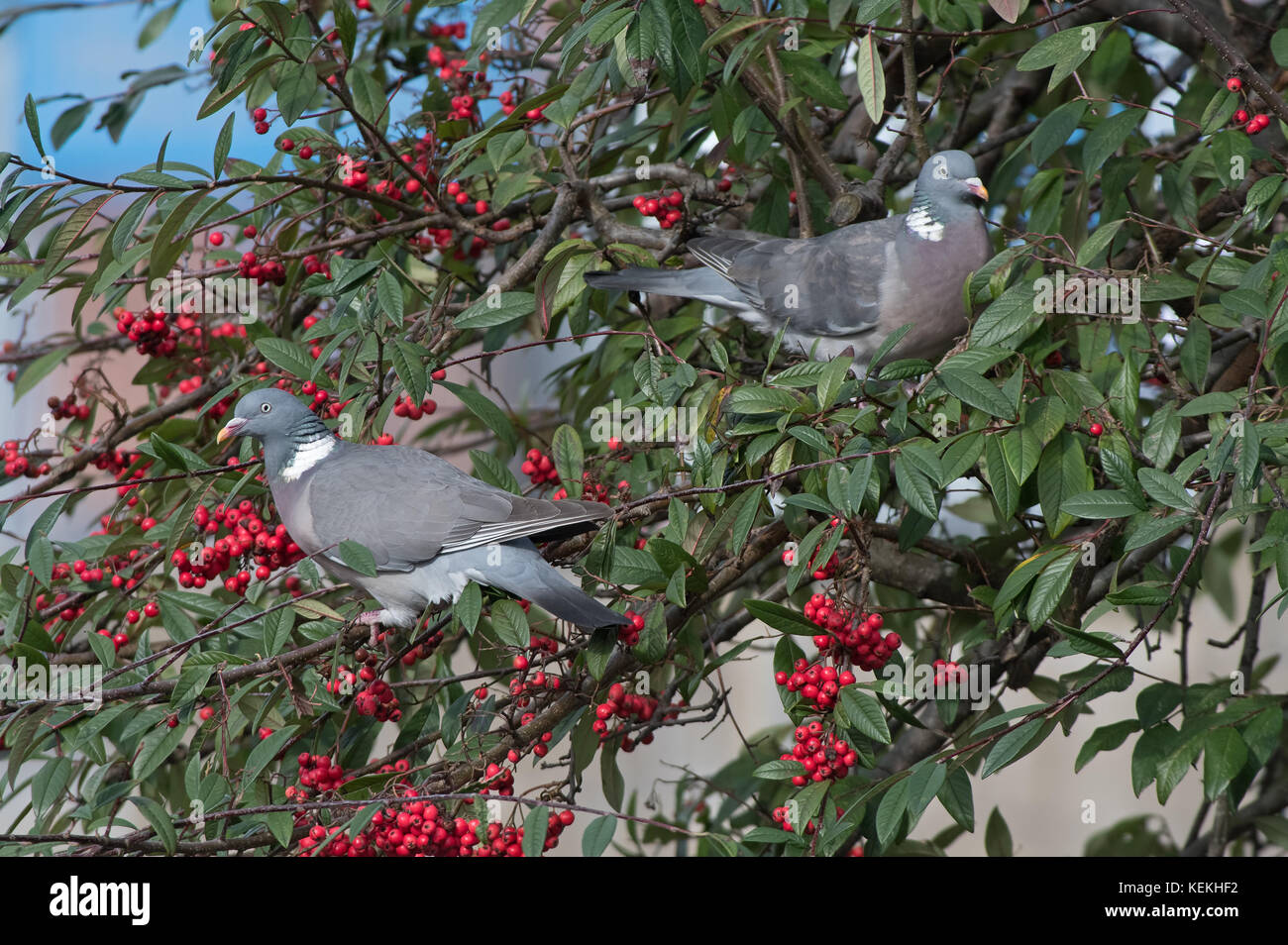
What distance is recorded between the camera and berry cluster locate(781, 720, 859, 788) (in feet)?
7.00

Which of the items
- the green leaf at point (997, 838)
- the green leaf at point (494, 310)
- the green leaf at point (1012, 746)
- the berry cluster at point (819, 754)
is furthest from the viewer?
the green leaf at point (997, 838)

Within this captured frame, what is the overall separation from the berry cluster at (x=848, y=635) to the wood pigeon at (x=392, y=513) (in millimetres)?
511

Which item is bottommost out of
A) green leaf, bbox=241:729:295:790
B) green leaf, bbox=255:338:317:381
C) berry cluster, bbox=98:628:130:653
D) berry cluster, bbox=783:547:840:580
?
green leaf, bbox=241:729:295:790

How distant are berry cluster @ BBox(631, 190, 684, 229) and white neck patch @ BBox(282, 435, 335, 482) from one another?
3.12 ft

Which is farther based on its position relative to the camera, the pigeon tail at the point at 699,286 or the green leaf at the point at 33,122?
the pigeon tail at the point at 699,286

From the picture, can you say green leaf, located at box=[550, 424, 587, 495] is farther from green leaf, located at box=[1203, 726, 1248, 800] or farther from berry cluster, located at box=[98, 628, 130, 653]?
green leaf, located at box=[1203, 726, 1248, 800]

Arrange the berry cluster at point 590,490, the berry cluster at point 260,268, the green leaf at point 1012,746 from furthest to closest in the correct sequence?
the berry cluster at point 260,268
the berry cluster at point 590,490
the green leaf at point 1012,746

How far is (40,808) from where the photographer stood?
219 cm

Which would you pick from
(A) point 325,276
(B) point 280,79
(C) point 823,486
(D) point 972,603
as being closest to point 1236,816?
(D) point 972,603

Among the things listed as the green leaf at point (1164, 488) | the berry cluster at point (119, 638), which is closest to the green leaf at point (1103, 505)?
the green leaf at point (1164, 488)

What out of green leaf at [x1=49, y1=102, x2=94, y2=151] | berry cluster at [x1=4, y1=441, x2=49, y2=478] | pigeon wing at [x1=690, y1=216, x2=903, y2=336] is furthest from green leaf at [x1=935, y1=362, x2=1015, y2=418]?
green leaf at [x1=49, y1=102, x2=94, y2=151]

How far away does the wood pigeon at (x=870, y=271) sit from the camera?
295 centimetres

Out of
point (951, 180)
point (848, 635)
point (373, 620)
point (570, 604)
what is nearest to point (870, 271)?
point (951, 180)

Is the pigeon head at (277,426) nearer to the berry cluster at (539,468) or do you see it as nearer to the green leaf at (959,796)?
the berry cluster at (539,468)
